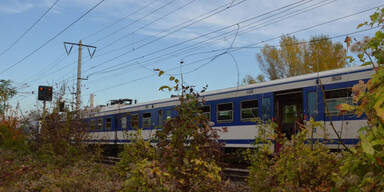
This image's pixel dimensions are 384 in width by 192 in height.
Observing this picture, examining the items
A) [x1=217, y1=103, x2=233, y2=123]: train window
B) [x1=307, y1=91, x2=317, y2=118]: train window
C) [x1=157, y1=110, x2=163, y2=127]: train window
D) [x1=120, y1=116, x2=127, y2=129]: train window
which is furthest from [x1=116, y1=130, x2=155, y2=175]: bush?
[x1=120, y1=116, x2=127, y2=129]: train window

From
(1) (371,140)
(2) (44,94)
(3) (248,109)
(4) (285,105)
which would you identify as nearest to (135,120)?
(2) (44,94)

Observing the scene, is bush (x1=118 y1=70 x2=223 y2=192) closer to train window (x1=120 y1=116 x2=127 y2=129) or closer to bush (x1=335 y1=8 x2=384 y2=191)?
bush (x1=335 y1=8 x2=384 y2=191)

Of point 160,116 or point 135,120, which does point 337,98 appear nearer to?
point 160,116

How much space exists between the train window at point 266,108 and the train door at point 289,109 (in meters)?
0.28

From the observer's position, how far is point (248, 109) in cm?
1314

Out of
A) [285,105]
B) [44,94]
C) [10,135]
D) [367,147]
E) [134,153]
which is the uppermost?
[44,94]

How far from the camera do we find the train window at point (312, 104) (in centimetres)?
1118

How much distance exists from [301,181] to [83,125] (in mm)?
8361

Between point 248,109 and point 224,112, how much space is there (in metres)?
1.23

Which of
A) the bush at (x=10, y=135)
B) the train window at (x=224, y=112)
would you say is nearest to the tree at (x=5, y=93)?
the bush at (x=10, y=135)

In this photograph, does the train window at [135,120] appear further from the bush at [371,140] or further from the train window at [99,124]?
the bush at [371,140]

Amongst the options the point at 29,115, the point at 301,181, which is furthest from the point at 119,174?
the point at 29,115

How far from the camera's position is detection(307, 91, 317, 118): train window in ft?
36.7

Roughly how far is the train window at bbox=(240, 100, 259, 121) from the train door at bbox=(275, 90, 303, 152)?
2.81 ft
